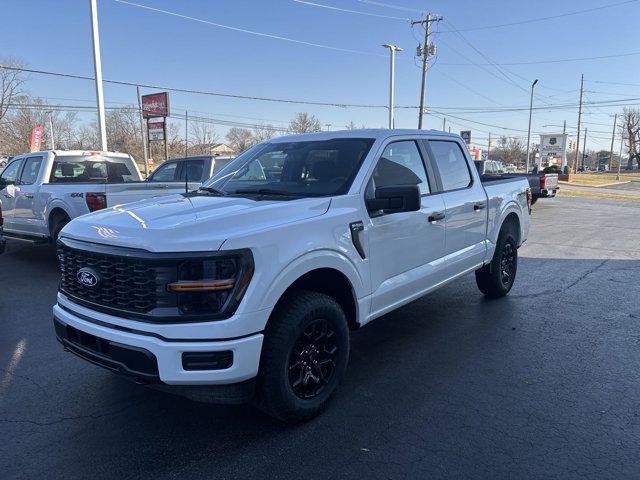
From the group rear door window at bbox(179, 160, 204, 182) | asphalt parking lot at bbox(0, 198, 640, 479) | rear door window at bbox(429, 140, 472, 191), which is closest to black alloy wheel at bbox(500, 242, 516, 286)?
asphalt parking lot at bbox(0, 198, 640, 479)

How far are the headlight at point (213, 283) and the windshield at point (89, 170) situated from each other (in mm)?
6864

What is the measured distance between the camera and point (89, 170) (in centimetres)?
897

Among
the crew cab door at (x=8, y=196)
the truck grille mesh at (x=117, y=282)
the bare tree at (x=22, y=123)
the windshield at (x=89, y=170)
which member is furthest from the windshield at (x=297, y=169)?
the bare tree at (x=22, y=123)

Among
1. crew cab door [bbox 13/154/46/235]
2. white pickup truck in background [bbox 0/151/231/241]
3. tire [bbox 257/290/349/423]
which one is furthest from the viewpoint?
crew cab door [bbox 13/154/46/235]

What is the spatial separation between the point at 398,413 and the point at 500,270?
3.27m

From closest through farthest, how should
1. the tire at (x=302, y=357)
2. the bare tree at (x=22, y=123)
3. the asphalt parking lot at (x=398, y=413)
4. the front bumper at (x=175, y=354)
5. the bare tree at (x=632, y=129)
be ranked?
1. the front bumper at (x=175, y=354)
2. the asphalt parking lot at (x=398, y=413)
3. the tire at (x=302, y=357)
4. the bare tree at (x=22, y=123)
5. the bare tree at (x=632, y=129)

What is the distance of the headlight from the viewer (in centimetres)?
265

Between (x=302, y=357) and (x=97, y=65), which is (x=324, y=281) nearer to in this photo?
(x=302, y=357)

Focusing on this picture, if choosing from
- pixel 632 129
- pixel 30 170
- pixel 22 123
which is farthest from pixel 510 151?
pixel 30 170

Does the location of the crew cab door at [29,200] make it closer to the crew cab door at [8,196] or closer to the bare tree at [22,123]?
the crew cab door at [8,196]

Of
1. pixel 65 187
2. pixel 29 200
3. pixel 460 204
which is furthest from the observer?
pixel 29 200

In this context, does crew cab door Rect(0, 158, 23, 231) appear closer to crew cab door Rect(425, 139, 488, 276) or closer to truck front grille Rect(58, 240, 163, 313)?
truck front grille Rect(58, 240, 163, 313)

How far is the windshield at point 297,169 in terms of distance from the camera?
3.80m

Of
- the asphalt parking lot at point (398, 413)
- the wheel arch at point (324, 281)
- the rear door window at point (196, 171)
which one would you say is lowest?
the asphalt parking lot at point (398, 413)
